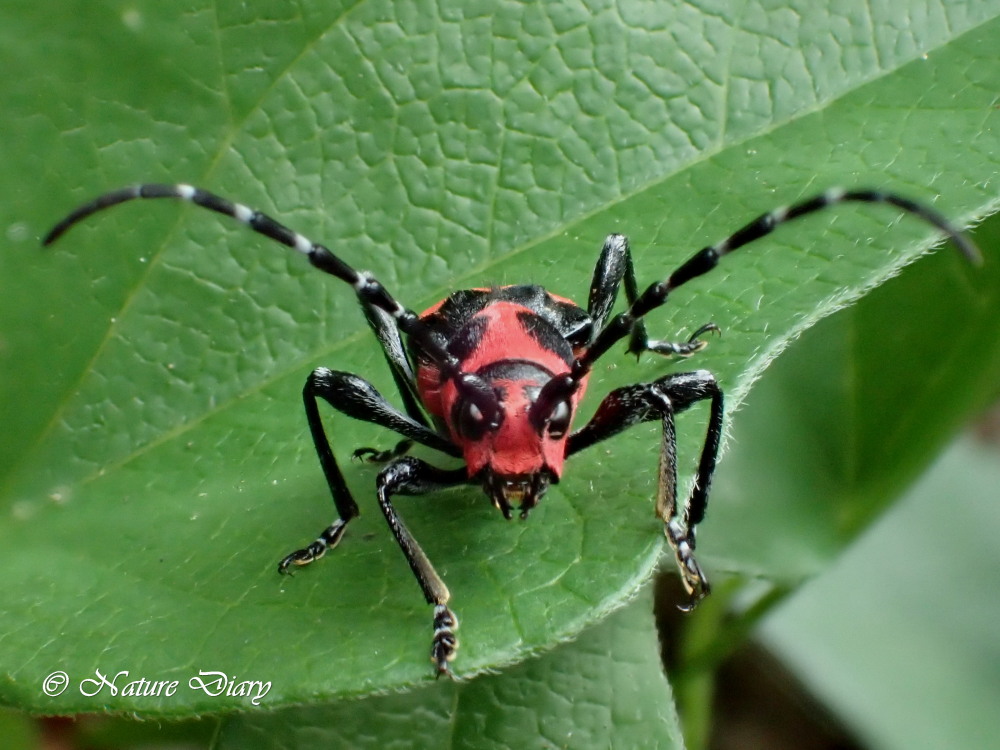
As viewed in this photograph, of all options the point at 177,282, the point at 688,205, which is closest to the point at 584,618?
the point at 688,205

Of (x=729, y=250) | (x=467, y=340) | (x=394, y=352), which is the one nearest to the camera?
(x=729, y=250)

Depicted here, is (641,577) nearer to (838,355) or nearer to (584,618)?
(584,618)

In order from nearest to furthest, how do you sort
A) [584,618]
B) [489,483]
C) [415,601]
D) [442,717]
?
[584,618] < [415,601] < [489,483] < [442,717]

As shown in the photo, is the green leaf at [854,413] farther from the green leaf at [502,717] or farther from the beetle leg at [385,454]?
the beetle leg at [385,454]

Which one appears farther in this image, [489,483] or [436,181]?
[436,181]

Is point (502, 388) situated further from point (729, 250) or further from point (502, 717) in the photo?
point (502, 717)

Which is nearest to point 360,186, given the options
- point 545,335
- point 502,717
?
point 545,335

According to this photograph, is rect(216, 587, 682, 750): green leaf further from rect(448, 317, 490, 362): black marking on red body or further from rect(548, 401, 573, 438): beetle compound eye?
rect(448, 317, 490, 362): black marking on red body
